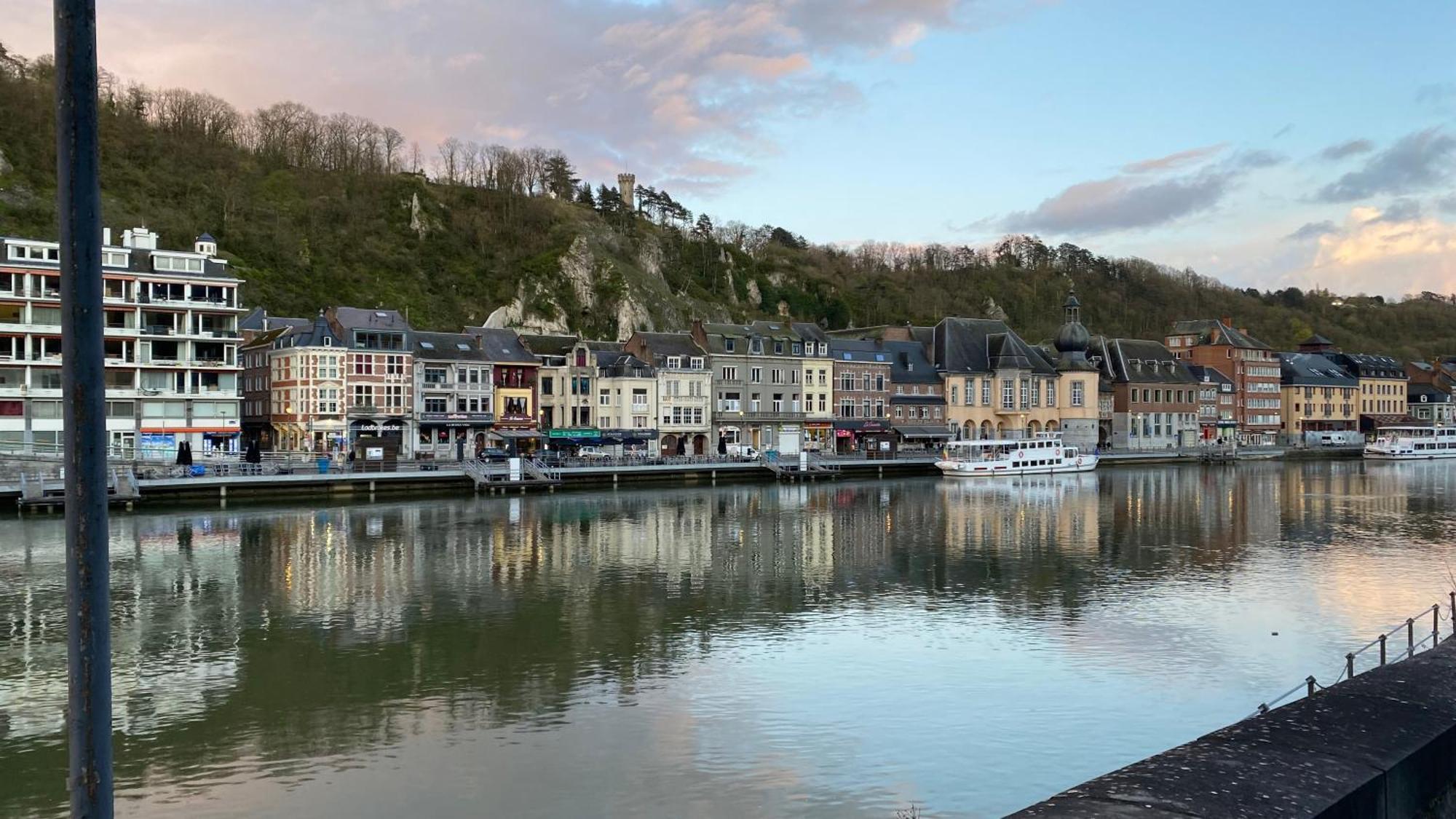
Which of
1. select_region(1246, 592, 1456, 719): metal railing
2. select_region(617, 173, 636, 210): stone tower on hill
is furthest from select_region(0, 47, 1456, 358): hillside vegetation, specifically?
select_region(1246, 592, 1456, 719): metal railing

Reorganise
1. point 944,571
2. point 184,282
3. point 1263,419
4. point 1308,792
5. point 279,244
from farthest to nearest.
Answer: point 1263,419 → point 279,244 → point 184,282 → point 944,571 → point 1308,792

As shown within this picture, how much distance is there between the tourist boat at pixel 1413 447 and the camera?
100062 millimetres

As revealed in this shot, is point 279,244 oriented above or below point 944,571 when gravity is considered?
above

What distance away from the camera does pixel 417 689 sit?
1944 centimetres

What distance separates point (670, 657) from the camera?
70.7ft

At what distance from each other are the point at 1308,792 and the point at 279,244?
11272 cm

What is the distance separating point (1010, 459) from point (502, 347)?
37.0 m

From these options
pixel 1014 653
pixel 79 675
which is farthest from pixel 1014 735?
pixel 79 675

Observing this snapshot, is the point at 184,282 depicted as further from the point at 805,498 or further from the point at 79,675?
the point at 79,675

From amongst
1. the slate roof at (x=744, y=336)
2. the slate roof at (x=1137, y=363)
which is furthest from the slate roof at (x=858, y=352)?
the slate roof at (x=1137, y=363)

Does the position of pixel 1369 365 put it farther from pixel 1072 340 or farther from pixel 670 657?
pixel 670 657

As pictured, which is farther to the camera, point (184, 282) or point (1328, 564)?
point (184, 282)

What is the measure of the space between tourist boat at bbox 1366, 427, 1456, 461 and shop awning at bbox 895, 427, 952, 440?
41.6 metres

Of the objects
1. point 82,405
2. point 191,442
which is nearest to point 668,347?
point 191,442
